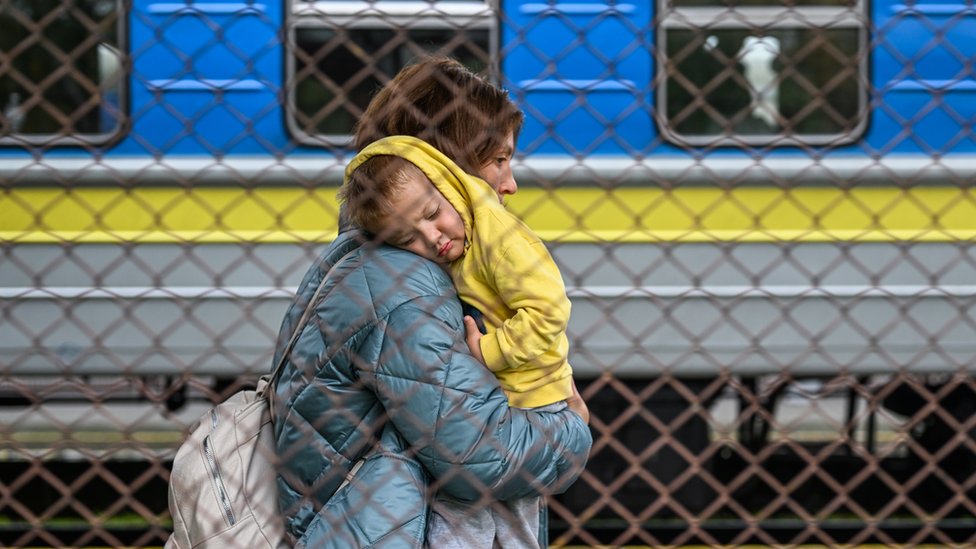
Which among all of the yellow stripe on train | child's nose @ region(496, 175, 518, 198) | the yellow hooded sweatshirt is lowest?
the yellow stripe on train

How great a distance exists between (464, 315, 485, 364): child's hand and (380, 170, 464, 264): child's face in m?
0.11

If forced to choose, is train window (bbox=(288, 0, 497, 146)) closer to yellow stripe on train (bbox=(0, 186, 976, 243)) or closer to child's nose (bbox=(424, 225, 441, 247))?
yellow stripe on train (bbox=(0, 186, 976, 243))

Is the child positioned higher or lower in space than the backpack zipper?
higher

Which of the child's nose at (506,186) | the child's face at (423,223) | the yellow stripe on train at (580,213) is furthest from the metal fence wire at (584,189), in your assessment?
the child's face at (423,223)

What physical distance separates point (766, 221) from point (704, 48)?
0.62m

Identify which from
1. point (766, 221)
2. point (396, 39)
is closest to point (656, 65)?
point (766, 221)

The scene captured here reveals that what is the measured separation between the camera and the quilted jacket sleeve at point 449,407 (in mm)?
1433

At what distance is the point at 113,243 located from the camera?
3.30m

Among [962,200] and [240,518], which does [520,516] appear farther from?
[962,200]

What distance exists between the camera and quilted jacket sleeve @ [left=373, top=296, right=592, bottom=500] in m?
1.43

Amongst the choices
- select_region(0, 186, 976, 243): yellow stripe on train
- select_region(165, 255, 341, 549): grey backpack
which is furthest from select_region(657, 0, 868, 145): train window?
select_region(165, 255, 341, 549): grey backpack

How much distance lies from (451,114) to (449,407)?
17.3 inches

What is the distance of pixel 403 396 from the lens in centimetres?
144

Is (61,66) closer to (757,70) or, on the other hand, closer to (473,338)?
(757,70)
